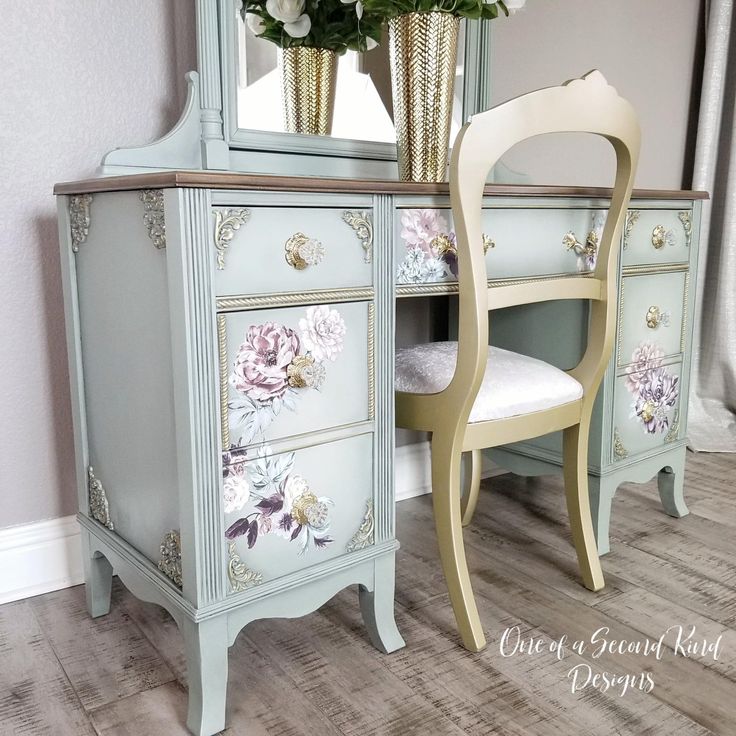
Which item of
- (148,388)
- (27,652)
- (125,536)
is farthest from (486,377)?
(27,652)

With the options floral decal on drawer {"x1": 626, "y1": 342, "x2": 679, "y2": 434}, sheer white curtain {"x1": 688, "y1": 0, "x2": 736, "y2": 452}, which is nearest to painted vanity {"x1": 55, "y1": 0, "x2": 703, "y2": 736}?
floral decal on drawer {"x1": 626, "y1": 342, "x2": 679, "y2": 434}

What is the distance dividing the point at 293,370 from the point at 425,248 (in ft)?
1.29

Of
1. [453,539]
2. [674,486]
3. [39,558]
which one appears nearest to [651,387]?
[674,486]

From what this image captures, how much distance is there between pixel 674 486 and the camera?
212 centimetres

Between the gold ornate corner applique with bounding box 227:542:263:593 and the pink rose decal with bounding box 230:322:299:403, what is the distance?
25 cm

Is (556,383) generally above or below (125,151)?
below

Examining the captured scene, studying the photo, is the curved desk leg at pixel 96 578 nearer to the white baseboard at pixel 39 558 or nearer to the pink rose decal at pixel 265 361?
the white baseboard at pixel 39 558

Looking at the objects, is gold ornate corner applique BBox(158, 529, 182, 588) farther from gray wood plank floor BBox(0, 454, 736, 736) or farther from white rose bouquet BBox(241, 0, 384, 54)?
white rose bouquet BBox(241, 0, 384, 54)

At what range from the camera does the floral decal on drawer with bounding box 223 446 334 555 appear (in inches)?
47.6

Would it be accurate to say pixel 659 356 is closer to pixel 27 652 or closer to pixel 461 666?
pixel 461 666

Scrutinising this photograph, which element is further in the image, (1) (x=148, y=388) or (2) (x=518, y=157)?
(2) (x=518, y=157)

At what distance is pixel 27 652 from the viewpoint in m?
1.47

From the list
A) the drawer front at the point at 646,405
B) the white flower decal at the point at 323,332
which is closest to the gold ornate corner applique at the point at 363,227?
the white flower decal at the point at 323,332

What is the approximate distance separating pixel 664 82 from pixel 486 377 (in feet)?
6.13
